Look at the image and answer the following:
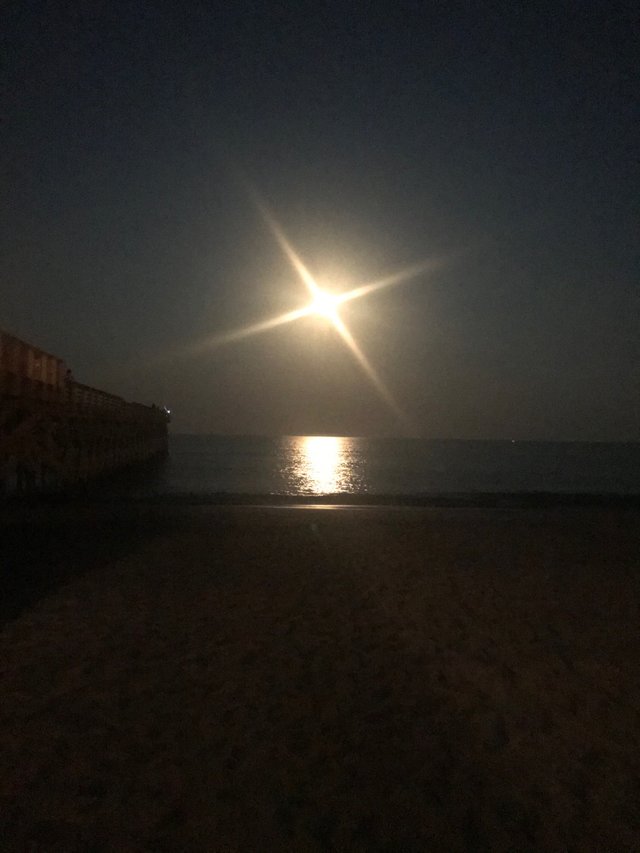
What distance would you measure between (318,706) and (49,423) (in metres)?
17.5

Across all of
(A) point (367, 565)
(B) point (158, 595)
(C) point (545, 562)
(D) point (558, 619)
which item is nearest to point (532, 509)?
(C) point (545, 562)

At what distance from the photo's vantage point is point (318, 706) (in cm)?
562

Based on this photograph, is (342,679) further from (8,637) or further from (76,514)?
(76,514)

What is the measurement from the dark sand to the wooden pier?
8.16m

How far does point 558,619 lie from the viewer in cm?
820

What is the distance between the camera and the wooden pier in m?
17.8

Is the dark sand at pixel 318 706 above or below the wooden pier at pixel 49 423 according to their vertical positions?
below

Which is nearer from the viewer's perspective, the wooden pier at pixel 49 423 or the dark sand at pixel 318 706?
the dark sand at pixel 318 706

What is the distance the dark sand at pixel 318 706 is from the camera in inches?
160

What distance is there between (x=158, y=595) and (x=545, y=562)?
6.95 metres

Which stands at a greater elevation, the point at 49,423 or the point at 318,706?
the point at 49,423

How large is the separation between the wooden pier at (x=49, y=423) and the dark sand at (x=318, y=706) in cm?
816

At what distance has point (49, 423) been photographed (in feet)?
67.3

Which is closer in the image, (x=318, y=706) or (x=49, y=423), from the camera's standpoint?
(x=318, y=706)
